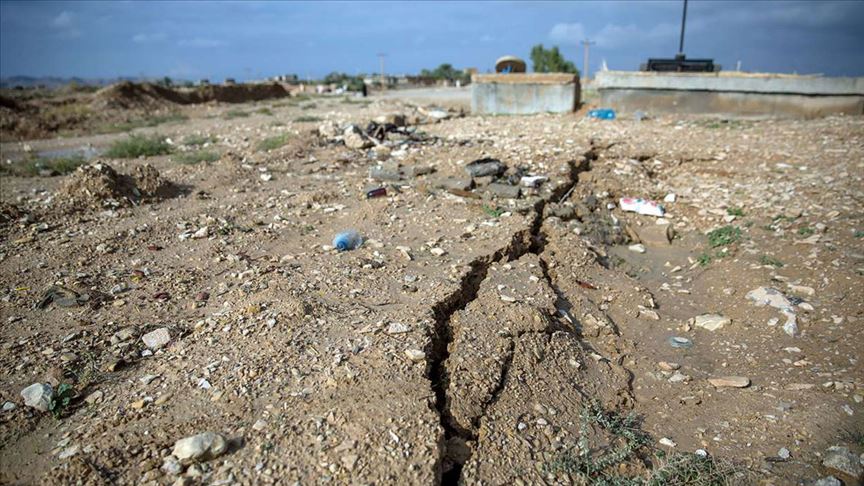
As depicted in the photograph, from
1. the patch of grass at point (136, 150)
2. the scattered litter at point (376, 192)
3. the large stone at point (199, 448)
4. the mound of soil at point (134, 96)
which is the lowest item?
the large stone at point (199, 448)

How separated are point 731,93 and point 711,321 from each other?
751 centimetres

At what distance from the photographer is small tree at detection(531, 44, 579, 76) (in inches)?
1086

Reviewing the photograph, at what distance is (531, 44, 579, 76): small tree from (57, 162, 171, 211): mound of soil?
84.6ft

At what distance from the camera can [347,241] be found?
3582mm

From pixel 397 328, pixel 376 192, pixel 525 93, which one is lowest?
pixel 397 328

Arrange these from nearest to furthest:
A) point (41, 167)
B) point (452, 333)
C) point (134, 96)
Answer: point (452, 333) < point (41, 167) < point (134, 96)

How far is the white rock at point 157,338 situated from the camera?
8.02 ft

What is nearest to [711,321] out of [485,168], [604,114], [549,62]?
[485,168]

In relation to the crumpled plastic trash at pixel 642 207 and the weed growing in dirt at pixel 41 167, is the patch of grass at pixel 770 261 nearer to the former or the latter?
the crumpled plastic trash at pixel 642 207

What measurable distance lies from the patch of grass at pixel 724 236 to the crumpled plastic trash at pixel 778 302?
841mm

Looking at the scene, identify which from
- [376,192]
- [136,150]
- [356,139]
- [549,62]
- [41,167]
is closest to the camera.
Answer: [376,192]

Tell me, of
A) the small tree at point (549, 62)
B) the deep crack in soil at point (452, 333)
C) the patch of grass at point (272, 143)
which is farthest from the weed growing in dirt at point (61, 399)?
the small tree at point (549, 62)

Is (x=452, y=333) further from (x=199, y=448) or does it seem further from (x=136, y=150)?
(x=136, y=150)

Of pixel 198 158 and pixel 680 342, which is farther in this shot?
pixel 198 158
